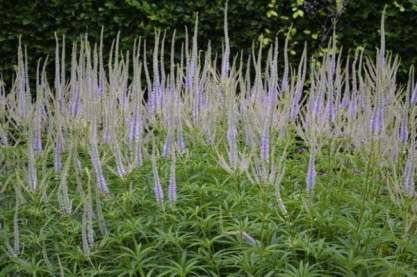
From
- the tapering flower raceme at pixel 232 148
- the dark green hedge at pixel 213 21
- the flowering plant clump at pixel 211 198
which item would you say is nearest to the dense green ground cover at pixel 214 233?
the flowering plant clump at pixel 211 198

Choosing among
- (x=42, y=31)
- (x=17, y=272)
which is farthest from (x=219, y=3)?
(x=17, y=272)

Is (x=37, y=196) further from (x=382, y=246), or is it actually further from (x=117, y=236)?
(x=382, y=246)

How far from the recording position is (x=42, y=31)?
8656 mm

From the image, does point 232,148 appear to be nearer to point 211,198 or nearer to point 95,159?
point 211,198

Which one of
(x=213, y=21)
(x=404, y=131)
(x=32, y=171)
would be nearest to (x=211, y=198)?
(x=32, y=171)

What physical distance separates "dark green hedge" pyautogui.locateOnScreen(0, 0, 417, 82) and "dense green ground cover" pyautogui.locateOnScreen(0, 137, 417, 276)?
4.50m

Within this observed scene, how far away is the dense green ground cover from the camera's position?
305 cm

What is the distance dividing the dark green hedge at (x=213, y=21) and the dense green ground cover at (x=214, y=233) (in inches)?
177

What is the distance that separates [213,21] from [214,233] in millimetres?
5314

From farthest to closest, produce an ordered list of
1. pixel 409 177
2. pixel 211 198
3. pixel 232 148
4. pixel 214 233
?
pixel 211 198, pixel 214 233, pixel 232 148, pixel 409 177

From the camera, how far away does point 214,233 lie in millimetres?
3469

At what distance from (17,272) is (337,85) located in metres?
2.36

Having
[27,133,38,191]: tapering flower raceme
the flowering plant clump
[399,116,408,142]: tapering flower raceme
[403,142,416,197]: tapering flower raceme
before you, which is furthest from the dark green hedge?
[403,142,416,197]: tapering flower raceme

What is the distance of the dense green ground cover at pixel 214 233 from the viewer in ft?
10.0
